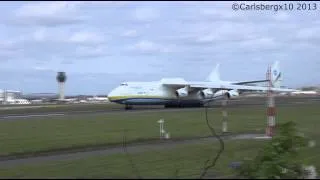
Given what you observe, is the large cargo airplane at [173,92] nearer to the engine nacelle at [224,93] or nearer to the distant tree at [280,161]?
the engine nacelle at [224,93]

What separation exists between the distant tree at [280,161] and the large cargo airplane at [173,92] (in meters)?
48.9

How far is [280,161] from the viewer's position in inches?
350

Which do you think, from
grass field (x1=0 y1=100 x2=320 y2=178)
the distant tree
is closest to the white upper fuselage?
grass field (x1=0 y1=100 x2=320 y2=178)

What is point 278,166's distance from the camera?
28.6 ft

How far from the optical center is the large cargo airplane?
5903 cm

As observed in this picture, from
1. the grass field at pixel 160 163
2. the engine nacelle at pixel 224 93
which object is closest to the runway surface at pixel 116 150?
the grass field at pixel 160 163

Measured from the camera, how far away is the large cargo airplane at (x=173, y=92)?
5903 centimetres

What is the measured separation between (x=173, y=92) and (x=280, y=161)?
2133 inches

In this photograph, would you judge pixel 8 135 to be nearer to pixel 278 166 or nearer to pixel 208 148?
pixel 208 148

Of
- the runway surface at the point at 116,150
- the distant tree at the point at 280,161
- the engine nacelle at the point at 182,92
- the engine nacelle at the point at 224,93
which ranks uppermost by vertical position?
the distant tree at the point at 280,161

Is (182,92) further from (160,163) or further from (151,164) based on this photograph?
(151,164)

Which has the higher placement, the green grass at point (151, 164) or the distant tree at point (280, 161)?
the distant tree at point (280, 161)

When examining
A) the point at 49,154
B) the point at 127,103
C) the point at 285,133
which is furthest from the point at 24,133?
the point at 127,103

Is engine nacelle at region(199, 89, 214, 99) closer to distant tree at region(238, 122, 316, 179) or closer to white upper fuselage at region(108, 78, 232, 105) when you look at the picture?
white upper fuselage at region(108, 78, 232, 105)
